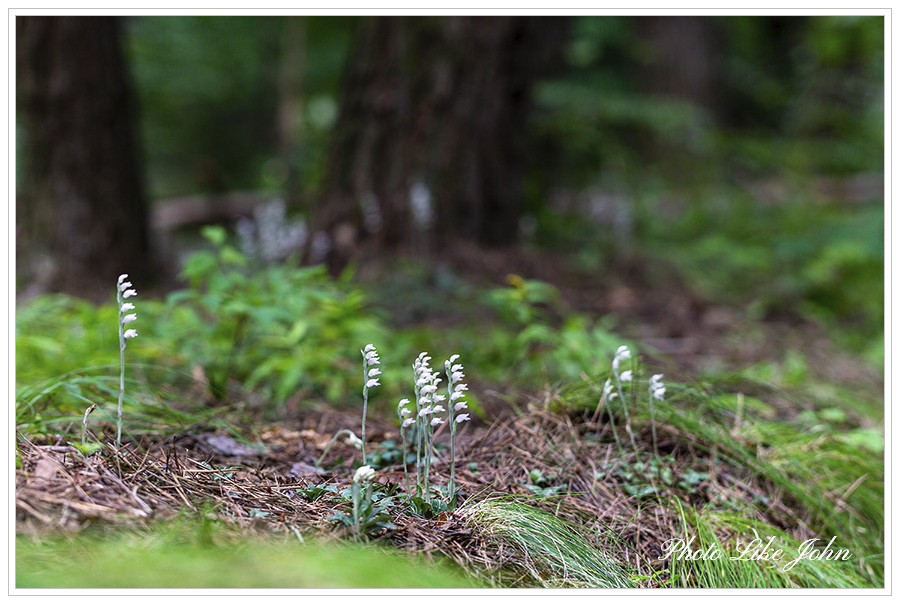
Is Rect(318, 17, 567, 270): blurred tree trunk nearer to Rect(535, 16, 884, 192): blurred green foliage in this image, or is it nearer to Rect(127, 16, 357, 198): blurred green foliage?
Rect(535, 16, 884, 192): blurred green foliage

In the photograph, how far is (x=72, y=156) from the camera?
15.8 feet

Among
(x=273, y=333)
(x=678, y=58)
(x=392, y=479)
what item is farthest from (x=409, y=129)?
(x=678, y=58)

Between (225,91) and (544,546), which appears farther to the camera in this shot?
(225,91)

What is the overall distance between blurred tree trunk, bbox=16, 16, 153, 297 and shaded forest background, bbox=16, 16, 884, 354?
0.01 meters

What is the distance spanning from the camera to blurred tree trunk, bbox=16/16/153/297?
185 inches

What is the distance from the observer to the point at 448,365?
1.72 metres

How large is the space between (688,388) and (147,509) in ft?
6.04

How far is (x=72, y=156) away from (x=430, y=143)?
2601mm

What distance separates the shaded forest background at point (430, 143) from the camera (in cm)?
487

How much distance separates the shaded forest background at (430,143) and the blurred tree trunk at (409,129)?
13 millimetres

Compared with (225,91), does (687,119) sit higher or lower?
lower

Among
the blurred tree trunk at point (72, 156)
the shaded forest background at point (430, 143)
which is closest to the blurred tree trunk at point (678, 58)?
the shaded forest background at point (430, 143)

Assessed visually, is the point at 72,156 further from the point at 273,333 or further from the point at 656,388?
the point at 656,388
